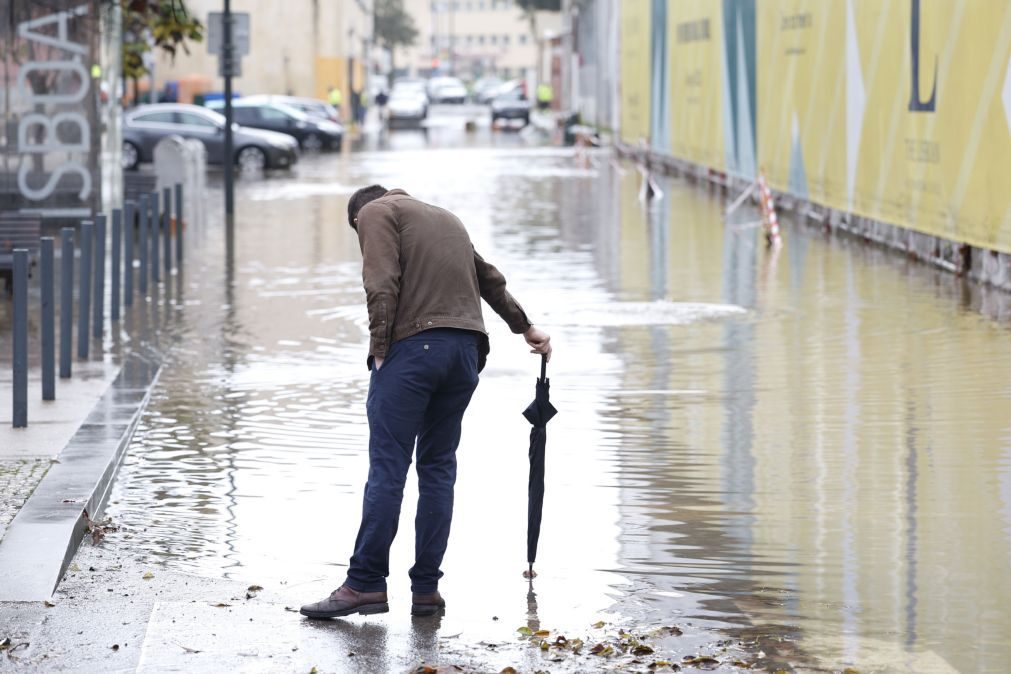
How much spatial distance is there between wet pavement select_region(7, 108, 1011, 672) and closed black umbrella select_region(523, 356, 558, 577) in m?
0.15

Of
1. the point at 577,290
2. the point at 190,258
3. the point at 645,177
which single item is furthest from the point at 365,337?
the point at 645,177

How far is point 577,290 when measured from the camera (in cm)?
1667

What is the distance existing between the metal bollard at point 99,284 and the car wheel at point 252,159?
2575cm

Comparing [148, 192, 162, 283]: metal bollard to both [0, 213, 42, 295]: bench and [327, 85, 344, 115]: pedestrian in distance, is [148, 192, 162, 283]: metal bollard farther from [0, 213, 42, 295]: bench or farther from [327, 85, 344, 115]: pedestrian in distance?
[327, 85, 344, 115]: pedestrian in distance

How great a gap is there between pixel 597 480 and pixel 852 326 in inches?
223

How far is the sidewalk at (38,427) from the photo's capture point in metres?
8.07

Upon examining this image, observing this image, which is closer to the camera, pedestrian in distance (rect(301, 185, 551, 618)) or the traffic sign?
pedestrian in distance (rect(301, 185, 551, 618))

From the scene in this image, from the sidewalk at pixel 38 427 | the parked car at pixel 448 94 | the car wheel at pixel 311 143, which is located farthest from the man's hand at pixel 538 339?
the parked car at pixel 448 94

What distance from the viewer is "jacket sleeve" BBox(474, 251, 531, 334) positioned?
6.66 meters


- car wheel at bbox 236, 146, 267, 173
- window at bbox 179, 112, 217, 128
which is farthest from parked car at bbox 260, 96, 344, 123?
window at bbox 179, 112, 217, 128

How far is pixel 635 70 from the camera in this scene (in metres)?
46.8

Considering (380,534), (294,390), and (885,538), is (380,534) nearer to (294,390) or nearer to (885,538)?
(885,538)

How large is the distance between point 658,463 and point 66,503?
2905mm

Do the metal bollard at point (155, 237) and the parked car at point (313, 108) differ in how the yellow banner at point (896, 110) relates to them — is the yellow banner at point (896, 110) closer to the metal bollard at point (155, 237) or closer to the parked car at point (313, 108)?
the metal bollard at point (155, 237)
